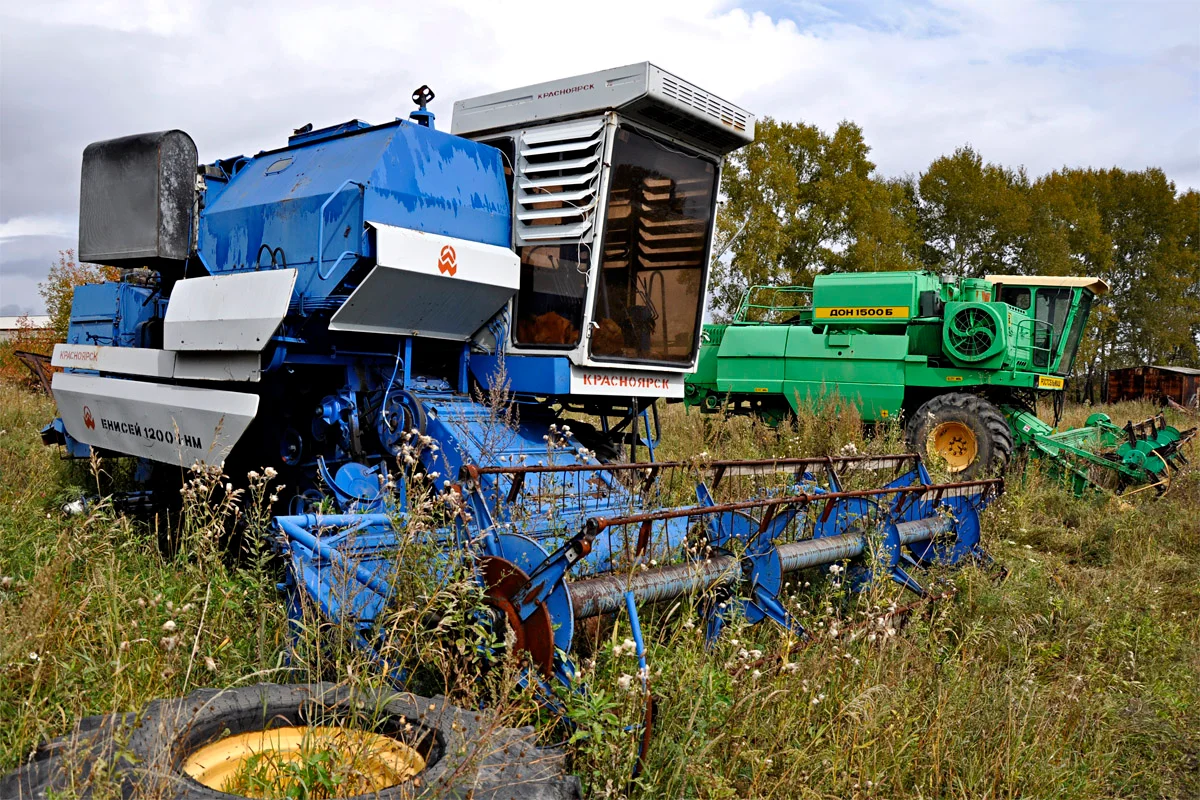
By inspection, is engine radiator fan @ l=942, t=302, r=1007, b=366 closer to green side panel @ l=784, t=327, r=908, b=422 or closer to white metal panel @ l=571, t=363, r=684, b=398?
green side panel @ l=784, t=327, r=908, b=422

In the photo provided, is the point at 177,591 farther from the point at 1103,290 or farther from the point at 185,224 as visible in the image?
the point at 1103,290

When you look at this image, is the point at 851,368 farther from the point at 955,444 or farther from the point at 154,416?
the point at 154,416

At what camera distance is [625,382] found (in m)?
5.68

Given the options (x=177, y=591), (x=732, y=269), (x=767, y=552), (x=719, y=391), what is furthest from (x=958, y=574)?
(x=732, y=269)

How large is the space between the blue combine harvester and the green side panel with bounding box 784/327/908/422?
17.5 ft

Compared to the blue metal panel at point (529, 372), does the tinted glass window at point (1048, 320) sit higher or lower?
higher

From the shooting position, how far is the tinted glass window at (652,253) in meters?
5.33

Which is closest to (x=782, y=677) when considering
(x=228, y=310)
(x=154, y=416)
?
(x=228, y=310)

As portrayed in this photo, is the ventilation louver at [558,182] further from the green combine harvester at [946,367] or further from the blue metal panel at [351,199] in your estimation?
the green combine harvester at [946,367]

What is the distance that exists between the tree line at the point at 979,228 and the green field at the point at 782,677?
1888 cm

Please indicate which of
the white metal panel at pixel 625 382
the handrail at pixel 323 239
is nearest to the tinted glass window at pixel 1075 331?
A: the white metal panel at pixel 625 382

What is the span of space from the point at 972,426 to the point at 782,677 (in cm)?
697

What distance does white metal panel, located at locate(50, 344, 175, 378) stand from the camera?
5.76 meters

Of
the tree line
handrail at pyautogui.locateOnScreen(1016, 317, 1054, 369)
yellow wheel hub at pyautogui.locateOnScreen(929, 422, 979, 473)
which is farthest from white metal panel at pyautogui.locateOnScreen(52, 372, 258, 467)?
the tree line
